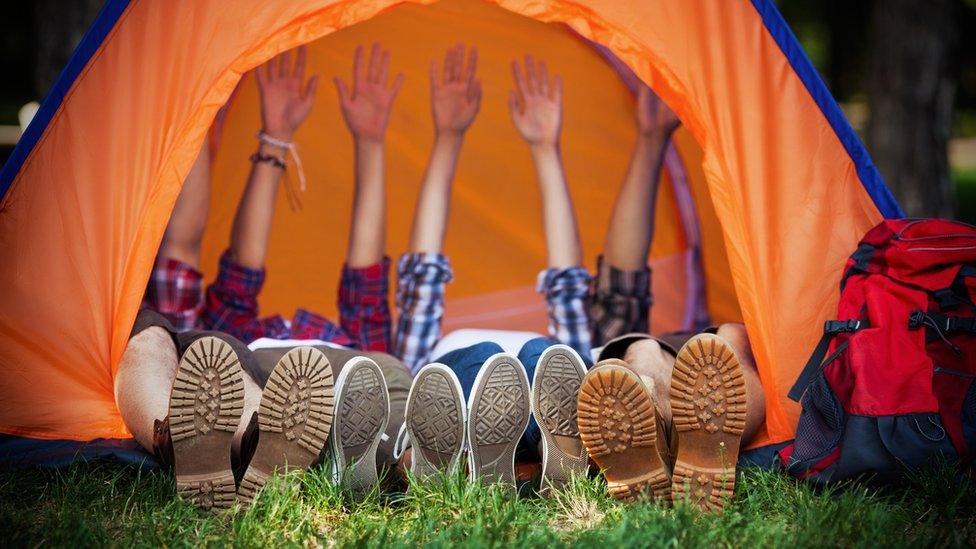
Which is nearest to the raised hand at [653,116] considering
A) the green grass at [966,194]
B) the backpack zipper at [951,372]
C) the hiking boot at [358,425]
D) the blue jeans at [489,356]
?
the blue jeans at [489,356]

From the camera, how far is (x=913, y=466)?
2.33 meters

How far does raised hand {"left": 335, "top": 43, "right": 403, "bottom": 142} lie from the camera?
3.88 metres

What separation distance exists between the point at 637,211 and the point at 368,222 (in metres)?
1.04

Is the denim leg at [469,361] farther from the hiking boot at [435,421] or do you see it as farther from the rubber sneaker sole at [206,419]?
the rubber sneaker sole at [206,419]

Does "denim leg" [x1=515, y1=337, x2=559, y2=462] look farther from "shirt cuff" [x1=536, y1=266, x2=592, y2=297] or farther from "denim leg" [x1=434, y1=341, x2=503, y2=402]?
"shirt cuff" [x1=536, y1=266, x2=592, y2=297]

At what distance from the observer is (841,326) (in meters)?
2.54

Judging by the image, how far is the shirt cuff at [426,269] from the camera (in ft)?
12.0

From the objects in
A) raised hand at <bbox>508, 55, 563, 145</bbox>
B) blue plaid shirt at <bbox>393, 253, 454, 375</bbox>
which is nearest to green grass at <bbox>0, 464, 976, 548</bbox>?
blue plaid shirt at <bbox>393, 253, 454, 375</bbox>

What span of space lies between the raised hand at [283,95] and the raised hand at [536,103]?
820 millimetres

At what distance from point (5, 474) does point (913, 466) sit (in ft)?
7.37

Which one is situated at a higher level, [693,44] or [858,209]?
[693,44]

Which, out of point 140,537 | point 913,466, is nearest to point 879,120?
point 913,466

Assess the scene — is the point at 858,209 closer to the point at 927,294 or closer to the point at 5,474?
the point at 927,294

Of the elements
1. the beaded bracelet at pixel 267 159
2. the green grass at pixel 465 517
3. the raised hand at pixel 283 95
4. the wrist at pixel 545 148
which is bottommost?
the green grass at pixel 465 517
